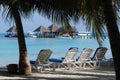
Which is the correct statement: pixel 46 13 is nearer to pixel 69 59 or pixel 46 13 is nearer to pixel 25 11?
pixel 25 11

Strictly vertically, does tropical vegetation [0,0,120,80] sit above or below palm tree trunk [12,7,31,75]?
above

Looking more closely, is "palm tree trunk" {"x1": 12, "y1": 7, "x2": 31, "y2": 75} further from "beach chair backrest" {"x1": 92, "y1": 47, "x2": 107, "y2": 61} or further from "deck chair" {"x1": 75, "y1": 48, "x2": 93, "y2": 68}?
"beach chair backrest" {"x1": 92, "y1": 47, "x2": 107, "y2": 61}

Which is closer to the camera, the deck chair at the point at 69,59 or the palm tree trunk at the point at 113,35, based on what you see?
the palm tree trunk at the point at 113,35

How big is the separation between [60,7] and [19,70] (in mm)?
2309

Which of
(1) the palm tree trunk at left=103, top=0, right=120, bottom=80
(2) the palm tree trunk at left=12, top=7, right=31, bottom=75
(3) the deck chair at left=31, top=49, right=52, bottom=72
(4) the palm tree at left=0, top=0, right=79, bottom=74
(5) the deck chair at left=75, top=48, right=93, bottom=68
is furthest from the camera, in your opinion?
(5) the deck chair at left=75, top=48, right=93, bottom=68

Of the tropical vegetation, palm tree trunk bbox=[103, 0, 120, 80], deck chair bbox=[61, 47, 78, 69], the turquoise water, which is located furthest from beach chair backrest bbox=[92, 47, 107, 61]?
palm tree trunk bbox=[103, 0, 120, 80]

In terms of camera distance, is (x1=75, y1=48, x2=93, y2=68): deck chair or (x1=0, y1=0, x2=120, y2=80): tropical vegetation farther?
(x1=75, y1=48, x2=93, y2=68): deck chair

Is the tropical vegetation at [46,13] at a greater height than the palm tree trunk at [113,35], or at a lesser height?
greater

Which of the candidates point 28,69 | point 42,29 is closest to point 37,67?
point 28,69

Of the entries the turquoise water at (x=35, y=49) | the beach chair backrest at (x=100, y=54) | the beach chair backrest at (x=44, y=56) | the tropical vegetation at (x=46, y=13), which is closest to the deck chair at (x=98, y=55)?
the beach chair backrest at (x=100, y=54)

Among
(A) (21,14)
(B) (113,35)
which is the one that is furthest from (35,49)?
(B) (113,35)

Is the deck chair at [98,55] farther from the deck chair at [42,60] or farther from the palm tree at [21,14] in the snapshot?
the palm tree at [21,14]

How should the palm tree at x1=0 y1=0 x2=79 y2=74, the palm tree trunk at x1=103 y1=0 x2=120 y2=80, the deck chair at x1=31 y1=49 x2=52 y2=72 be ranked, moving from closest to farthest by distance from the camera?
the palm tree trunk at x1=103 y1=0 x2=120 y2=80 < the palm tree at x1=0 y1=0 x2=79 y2=74 < the deck chair at x1=31 y1=49 x2=52 y2=72

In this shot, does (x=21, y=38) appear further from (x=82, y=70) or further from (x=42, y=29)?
(x=42, y=29)
